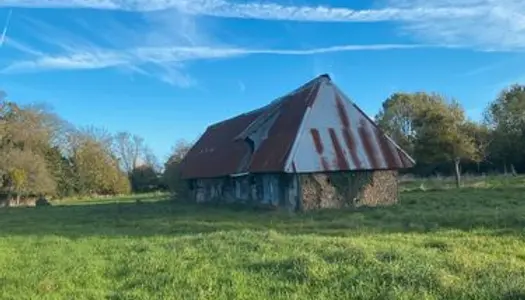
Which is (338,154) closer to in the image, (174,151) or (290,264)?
(290,264)

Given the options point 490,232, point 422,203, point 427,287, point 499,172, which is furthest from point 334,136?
point 499,172

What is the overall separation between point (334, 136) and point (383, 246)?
52.9ft

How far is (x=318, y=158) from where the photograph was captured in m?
26.0

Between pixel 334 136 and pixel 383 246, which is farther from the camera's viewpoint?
pixel 334 136

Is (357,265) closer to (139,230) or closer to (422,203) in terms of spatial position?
(139,230)

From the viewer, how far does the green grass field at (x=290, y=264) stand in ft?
24.9

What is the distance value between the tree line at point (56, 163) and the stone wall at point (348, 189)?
930 inches

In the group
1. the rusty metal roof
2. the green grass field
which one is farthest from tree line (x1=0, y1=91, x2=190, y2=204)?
the green grass field

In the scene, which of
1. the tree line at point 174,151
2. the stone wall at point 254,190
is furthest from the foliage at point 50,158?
the stone wall at point 254,190

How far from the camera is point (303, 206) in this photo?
84.3 ft

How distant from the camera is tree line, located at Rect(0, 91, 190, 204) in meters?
53.6

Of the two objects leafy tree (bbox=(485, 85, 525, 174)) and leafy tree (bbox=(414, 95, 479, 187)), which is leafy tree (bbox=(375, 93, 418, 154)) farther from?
leafy tree (bbox=(414, 95, 479, 187))

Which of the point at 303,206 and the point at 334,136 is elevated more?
the point at 334,136

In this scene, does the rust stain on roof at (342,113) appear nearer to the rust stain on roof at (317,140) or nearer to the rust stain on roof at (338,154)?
the rust stain on roof at (338,154)
